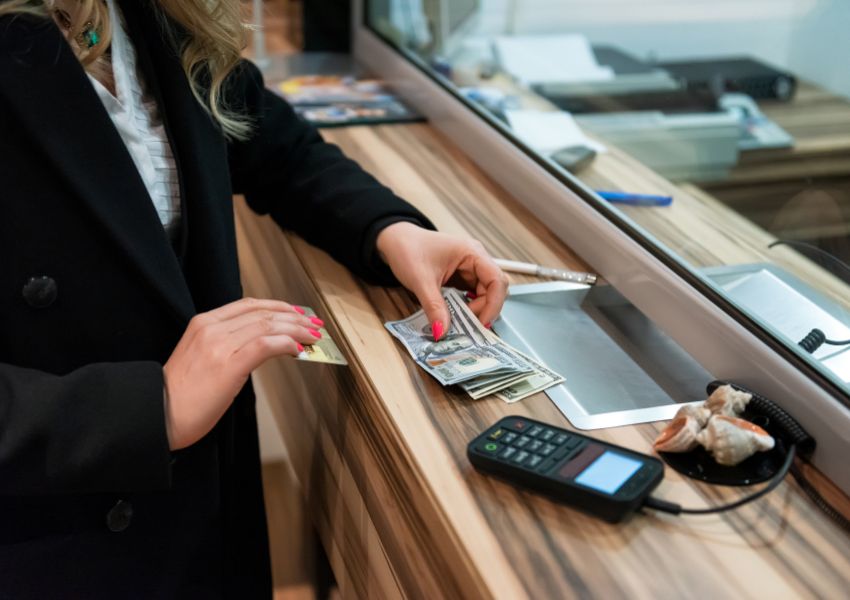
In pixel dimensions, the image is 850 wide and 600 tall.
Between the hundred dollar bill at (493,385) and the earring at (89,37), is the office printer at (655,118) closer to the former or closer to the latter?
the hundred dollar bill at (493,385)

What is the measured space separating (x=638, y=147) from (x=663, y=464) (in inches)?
34.6

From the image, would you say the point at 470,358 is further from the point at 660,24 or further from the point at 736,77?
the point at 660,24

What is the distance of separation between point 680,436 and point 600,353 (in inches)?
9.7

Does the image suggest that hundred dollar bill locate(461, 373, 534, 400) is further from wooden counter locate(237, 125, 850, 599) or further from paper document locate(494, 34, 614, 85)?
paper document locate(494, 34, 614, 85)

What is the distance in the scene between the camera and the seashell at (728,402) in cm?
85

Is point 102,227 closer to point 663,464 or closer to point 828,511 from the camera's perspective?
point 663,464

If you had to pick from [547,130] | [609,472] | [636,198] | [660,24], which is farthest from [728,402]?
[660,24]

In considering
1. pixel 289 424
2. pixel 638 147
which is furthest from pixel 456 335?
pixel 638 147

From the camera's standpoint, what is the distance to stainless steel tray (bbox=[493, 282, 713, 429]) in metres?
0.92

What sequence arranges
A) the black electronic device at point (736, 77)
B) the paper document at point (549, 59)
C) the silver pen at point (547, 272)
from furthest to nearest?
1. the paper document at point (549, 59)
2. the black electronic device at point (736, 77)
3. the silver pen at point (547, 272)

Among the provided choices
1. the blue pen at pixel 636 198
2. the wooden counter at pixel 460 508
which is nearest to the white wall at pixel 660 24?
the blue pen at pixel 636 198

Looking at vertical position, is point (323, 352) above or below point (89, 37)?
below

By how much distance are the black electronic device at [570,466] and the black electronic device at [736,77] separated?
1102mm

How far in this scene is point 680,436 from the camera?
0.82 meters
